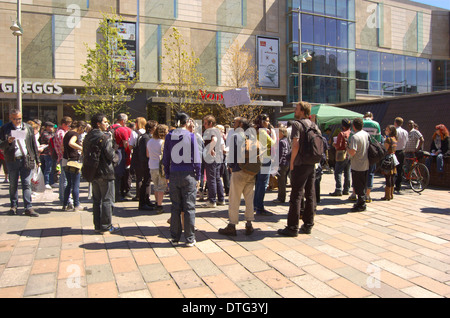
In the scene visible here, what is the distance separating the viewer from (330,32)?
2862 cm

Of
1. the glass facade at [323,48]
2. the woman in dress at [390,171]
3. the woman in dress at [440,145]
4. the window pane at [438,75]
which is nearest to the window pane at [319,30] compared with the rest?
the glass facade at [323,48]

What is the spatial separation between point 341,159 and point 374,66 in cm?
2689

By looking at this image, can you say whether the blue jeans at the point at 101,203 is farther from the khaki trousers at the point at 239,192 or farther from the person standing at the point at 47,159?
the person standing at the point at 47,159

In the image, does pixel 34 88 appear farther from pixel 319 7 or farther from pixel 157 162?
pixel 319 7

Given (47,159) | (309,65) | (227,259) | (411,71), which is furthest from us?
(411,71)

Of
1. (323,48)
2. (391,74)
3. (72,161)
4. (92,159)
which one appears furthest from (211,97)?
(391,74)

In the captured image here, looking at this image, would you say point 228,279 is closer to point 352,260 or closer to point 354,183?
point 352,260

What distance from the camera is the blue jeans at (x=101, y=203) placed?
5281 millimetres

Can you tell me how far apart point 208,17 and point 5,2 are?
1297cm

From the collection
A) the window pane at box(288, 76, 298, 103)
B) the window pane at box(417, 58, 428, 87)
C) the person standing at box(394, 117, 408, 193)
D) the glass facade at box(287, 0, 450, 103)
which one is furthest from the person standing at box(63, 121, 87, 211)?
the window pane at box(417, 58, 428, 87)

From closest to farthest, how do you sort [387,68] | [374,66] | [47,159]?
[47,159], [374,66], [387,68]

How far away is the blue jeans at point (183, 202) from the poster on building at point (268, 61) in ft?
74.8

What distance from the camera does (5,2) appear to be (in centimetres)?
2109

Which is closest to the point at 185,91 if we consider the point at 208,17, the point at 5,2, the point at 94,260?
the point at 208,17
